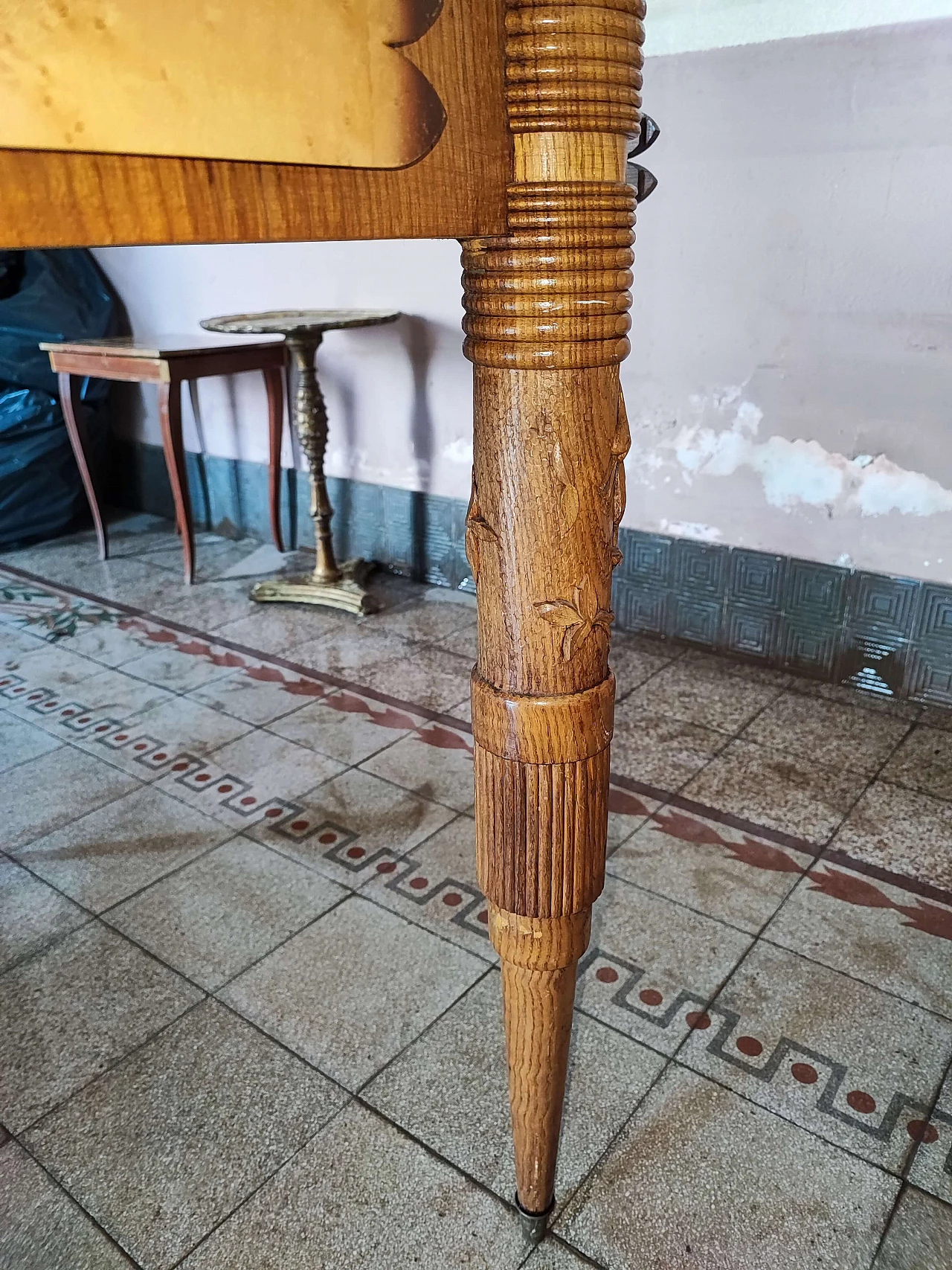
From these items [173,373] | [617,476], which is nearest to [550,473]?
[617,476]

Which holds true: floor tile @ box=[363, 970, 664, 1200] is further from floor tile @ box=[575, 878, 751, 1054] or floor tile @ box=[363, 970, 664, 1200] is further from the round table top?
the round table top

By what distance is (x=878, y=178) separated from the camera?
2.19m

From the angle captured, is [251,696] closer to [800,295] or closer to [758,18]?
[800,295]

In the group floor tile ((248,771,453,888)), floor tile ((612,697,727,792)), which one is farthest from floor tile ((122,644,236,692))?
floor tile ((612,697,727,792))

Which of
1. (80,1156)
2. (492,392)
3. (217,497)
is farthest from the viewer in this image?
(217,497)

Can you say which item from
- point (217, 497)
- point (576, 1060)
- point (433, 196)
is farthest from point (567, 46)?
point (217, 497)

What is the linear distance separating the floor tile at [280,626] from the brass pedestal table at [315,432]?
0.15 ft

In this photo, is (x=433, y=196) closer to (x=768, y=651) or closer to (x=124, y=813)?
(x=124, y=813)

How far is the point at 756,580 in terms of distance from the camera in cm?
262

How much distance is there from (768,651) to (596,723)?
1.96m

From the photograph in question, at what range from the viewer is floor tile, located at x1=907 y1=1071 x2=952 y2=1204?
1.17 metres

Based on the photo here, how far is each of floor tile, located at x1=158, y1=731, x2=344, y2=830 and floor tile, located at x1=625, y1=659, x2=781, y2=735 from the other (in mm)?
834

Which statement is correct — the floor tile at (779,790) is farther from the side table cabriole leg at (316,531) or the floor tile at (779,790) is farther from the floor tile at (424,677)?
the side table cabriole leg at (316,531)

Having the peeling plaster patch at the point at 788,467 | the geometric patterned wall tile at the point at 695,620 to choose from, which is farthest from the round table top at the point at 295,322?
the geometric patterned wall tile at the point at 695,620
